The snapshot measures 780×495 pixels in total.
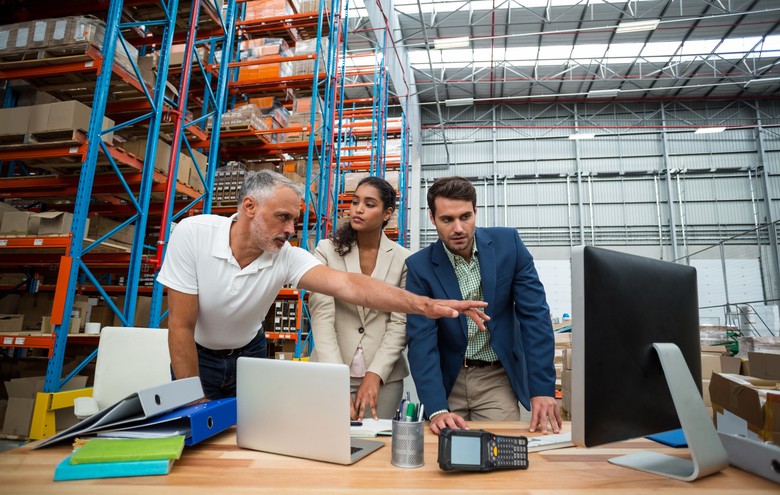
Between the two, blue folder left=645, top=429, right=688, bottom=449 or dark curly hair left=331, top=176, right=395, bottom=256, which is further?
dark curly hair left=331, top=176, right=395, bottom=256

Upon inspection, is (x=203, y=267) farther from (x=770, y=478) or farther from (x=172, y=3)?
(x=172, y=3)

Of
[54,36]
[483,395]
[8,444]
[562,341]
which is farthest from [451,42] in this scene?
[8,444]

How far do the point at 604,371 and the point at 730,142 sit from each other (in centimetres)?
1795

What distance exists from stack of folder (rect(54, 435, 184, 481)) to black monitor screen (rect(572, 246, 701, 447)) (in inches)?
33.9

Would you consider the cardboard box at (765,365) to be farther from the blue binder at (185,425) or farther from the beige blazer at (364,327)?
the blue binder at (185,425)

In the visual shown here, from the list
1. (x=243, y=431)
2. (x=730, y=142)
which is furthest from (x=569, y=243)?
(x=243, y=431)

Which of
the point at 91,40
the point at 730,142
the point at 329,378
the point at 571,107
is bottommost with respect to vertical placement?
the point at 329,378

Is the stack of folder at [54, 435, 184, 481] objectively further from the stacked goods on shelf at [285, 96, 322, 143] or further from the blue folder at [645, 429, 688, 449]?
the stacked goods on shelf at [285, 96, 322, 143]

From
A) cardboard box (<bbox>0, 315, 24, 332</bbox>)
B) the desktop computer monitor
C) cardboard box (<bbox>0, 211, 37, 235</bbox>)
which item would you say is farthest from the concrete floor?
the desktop computer monitor

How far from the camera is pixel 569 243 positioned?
15.1 metres

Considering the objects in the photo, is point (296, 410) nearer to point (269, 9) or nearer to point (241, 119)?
point (241, 119)

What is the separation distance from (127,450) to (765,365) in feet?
9.37

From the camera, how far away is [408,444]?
1.04 m

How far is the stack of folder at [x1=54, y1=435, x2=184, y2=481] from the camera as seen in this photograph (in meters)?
0.91
